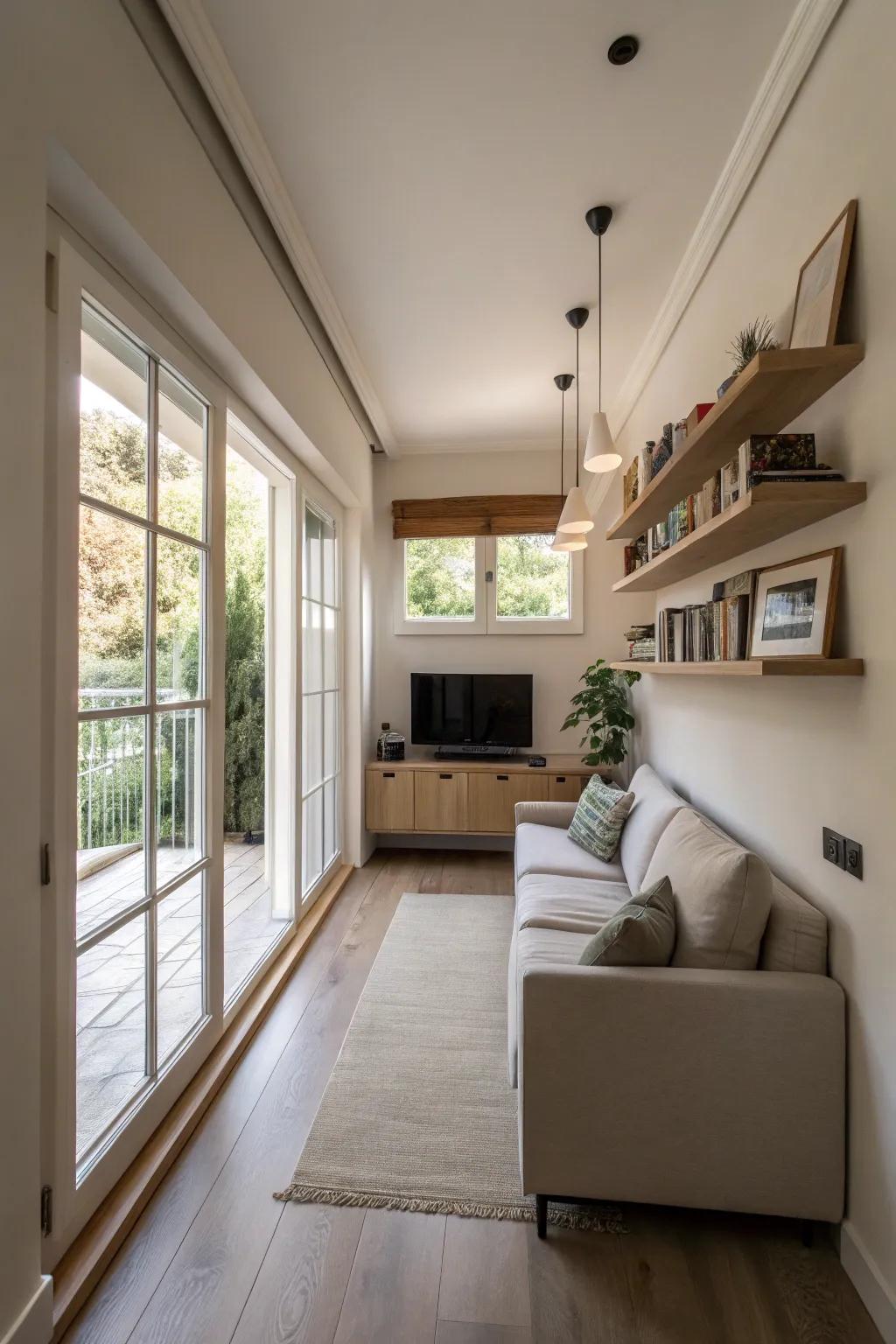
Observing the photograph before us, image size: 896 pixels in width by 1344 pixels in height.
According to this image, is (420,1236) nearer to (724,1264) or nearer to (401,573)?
(724,1264)

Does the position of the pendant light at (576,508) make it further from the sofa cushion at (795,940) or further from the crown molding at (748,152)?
the sofa cushion at (795,940)

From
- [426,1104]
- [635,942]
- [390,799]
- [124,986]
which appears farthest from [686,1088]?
[390,799]

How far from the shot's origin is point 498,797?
13.8 ft

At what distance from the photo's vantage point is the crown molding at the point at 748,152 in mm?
1562

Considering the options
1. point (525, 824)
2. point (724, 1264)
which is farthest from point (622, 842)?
point (724, 1264)

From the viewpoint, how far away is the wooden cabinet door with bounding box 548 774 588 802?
4117 mm

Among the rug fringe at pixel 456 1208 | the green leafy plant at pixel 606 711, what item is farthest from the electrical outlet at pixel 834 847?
the green leafy plant at pixel 606 711

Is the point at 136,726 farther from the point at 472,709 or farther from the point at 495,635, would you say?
the point at 495,635

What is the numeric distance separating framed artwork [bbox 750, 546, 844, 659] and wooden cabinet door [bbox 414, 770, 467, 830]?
2692mm

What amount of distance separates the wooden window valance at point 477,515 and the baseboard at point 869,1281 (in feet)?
12.7

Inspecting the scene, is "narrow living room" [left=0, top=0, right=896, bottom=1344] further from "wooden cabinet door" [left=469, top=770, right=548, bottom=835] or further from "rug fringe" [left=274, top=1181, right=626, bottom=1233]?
"wooden cabinet door" [left=469, top=770, right=548, bottom=835]

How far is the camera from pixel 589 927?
225 cm

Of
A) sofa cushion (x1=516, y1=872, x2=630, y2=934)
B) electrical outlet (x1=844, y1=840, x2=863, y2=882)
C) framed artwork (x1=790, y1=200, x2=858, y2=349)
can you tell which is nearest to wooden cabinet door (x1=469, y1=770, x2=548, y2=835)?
sofa cushion (x1=516, y1=872, x2=630, y2=934)

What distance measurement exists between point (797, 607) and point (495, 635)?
3.10 metres
